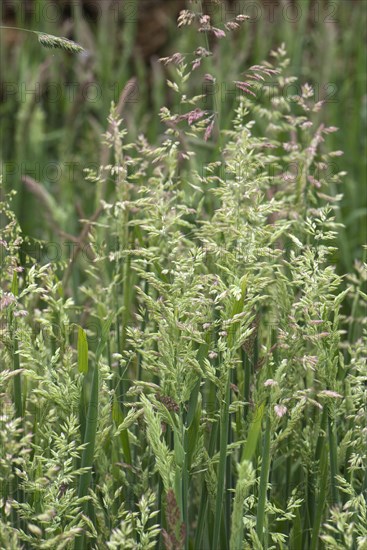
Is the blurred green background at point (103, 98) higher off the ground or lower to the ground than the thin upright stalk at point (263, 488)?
higher

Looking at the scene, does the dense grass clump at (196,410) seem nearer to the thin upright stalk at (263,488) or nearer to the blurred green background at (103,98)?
the thin upright stalk at (263,488)

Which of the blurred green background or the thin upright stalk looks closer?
the thin upright stalk

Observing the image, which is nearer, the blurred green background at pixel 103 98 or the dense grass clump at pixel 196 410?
the dense grass clump at pixel 196 410

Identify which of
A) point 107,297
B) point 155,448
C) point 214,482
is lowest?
point 214,482

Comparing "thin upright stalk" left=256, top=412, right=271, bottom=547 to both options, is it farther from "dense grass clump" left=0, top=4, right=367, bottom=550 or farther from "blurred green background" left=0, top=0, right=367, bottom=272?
"blurred green background" left=0, top=0, right=367, bottom=272

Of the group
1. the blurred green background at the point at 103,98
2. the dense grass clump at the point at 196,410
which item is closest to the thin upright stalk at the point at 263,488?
the dense grass clump at the point at 196,410

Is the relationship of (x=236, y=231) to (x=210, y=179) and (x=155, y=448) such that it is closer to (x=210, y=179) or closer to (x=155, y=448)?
(x=210, y=179)

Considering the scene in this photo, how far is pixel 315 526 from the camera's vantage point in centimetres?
135

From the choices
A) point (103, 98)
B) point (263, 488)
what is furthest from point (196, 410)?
point (103, 98)

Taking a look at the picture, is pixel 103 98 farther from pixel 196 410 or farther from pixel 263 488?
pixel 263 488

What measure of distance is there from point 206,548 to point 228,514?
0.06 m

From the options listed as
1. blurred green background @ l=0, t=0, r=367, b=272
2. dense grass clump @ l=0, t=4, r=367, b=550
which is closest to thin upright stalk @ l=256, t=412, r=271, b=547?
dense grass clump @ l=0, t=4, r=367, b=550

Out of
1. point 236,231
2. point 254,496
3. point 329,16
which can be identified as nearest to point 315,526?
point 254,496

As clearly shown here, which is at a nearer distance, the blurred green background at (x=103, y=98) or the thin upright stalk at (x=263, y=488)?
the thin upright stalk at (x=263, y=488)
